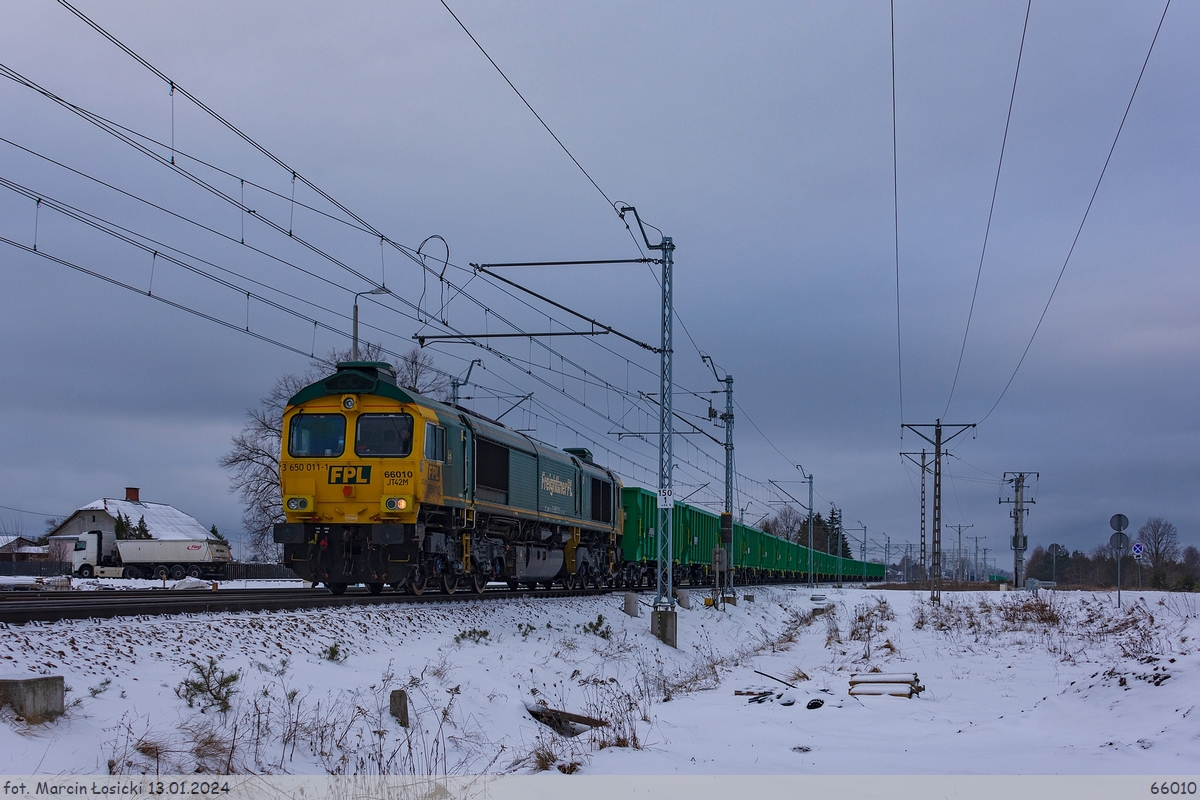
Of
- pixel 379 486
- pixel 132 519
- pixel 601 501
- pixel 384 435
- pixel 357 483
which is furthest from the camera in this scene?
pixel 132 519

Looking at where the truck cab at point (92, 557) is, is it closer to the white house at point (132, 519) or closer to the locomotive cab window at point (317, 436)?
the white house at point (132, 519)

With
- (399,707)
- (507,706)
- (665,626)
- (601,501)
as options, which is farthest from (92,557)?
(399,707)

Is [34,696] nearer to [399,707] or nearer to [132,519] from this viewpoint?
[399,707]

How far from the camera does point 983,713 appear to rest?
38.9 ft

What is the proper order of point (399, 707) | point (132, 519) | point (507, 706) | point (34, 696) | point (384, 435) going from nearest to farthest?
point (34, 696), point (399, 707), point (507, 706), point (384, 435), point (132, 519)

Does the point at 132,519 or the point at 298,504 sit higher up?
the point at 298,504

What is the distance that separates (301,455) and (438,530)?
292cm

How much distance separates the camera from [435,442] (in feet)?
57.4

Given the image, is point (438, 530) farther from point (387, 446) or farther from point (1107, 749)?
point (1107, 749)

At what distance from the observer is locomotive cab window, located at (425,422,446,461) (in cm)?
1705

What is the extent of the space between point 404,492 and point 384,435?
1.21 m

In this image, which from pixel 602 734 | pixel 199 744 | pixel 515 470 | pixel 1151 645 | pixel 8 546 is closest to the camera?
pixel 199 744

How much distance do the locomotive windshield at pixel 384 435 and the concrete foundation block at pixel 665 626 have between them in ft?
27.3

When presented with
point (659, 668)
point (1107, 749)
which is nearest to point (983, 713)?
point (1107, 749)
